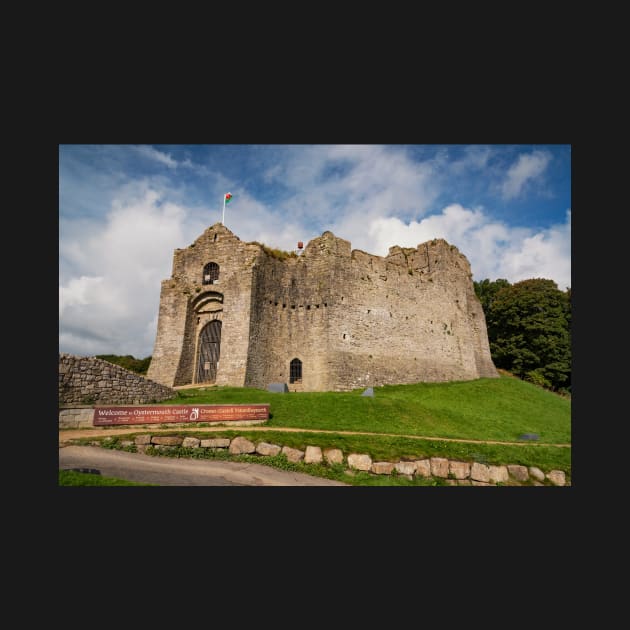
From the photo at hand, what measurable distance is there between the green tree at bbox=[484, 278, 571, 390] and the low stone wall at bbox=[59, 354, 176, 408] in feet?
104

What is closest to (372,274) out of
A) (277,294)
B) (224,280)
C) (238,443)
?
(277,294)

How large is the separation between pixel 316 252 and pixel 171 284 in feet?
31.3

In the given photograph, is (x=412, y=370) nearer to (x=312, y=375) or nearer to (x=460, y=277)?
(x=312, y=375)

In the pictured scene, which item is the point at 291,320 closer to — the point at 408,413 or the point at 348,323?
the point at 348,323

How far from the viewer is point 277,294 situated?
76.0 ft

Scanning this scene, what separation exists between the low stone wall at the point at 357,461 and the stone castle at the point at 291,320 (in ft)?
31.6

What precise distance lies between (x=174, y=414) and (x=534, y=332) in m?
34.3

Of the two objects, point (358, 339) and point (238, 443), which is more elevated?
point (358, 339)

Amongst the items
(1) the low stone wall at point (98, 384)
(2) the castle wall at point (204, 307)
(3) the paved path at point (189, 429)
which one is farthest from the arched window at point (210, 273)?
(3) the paved path at point (189, 429)

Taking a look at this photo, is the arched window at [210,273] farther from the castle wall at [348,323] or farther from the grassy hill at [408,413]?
the grassy hill at [408,413]

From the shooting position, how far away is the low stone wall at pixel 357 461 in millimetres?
9305

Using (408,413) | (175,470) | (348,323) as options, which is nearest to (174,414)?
(175,470)

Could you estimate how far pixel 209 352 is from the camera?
835 inches

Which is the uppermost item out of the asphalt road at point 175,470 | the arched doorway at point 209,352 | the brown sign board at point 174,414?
the arched doorway at point 209,352
